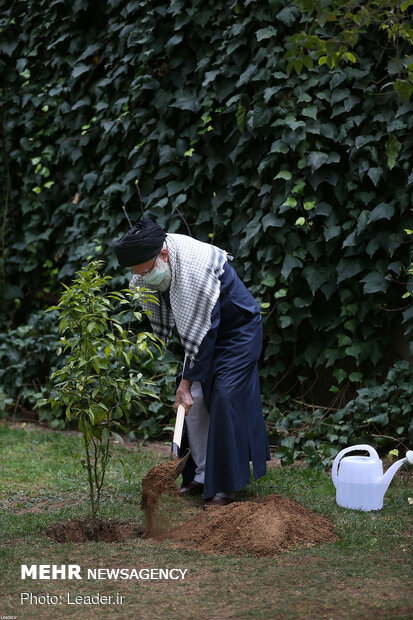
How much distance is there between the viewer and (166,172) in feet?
19.4

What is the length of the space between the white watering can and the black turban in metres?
1.32

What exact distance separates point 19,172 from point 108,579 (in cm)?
519

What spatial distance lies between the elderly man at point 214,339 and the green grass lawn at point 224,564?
275mm

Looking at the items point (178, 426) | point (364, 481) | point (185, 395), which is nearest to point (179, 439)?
point (178, 426)

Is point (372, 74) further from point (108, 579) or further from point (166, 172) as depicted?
point (108, 579)

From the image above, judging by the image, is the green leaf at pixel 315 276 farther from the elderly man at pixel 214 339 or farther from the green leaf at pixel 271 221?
the elderly man at pixel 214 339

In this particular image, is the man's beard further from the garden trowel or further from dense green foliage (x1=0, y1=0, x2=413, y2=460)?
dense green foliage (x1=0, y1=0, x2=413, y2=460)

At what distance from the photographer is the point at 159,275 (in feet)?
12.7

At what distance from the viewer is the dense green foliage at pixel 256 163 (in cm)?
491

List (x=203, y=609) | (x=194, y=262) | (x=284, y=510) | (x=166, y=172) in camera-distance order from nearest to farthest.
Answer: (x=203, y=609) < (x=284, y=510) < (x=194, y=262) < (x=166, y=172)

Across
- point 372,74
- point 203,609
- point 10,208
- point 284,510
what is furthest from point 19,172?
point 203,609

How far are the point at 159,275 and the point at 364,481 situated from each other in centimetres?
138

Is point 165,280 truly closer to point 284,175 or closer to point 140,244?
point 140,244

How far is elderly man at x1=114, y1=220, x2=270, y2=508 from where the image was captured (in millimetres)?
3791
